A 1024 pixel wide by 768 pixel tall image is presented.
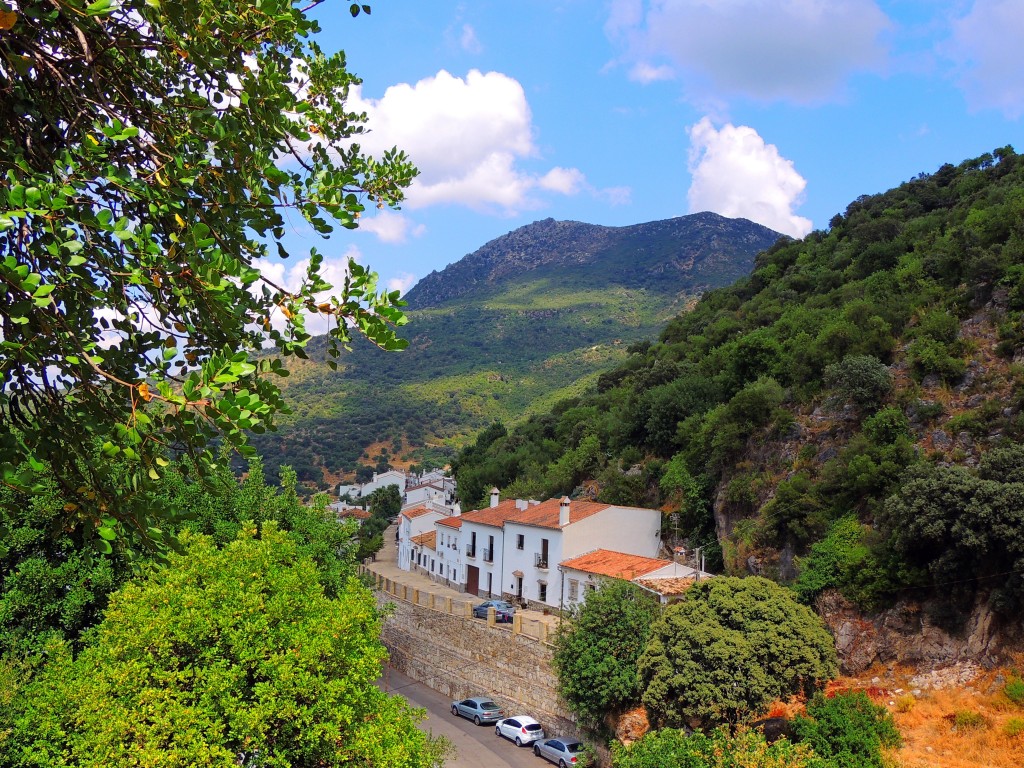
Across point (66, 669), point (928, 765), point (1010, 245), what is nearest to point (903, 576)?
point (928, 765)

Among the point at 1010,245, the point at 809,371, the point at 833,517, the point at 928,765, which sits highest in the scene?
the point at 1010,245

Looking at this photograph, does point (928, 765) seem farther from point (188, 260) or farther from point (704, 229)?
point (704, 229)

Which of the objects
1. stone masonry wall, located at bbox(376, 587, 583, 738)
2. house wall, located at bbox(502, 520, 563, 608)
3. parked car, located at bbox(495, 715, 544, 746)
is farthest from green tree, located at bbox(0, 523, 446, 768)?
house wall, located at bbox(502, 520, 563, 608)

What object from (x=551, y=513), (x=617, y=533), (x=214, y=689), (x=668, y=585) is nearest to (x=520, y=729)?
(x=668, y=585)

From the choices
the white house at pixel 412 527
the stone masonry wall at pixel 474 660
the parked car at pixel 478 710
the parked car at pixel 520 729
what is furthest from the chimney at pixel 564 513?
the white house at pixel 412 527

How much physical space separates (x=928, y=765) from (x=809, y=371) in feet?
57.7

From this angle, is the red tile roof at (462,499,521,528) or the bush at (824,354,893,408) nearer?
the bush at (824,354,893,408)

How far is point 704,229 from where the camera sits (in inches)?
6688

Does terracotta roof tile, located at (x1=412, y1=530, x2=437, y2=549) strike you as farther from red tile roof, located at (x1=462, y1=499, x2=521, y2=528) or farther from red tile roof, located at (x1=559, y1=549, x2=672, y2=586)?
red tile roof, located at (x1=559, y1=549, x2=672, y2=586)

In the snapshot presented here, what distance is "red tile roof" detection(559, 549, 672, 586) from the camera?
996 inches

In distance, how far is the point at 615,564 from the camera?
27344 mm

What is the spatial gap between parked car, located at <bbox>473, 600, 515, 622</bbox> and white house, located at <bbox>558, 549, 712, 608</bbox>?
8.49 ft

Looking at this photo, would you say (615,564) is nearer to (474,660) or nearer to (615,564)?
(615,564)

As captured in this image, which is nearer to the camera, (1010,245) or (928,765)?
(928,765)
